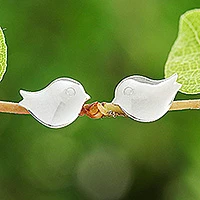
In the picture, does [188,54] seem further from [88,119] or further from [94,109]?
[88,119]

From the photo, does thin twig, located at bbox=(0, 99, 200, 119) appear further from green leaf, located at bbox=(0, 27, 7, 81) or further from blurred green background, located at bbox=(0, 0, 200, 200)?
blurred green background, located at bbox=(0, 0, 200, 200)

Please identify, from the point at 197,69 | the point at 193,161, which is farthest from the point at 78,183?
the point at 197,69

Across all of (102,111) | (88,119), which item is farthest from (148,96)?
(88,119)

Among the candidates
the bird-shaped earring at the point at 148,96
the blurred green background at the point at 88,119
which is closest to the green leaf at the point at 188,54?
the bird-shaped earring at the point at 148,96

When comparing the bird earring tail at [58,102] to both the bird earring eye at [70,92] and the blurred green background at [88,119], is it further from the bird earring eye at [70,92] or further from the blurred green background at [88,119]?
the blurred green background at [88,119]

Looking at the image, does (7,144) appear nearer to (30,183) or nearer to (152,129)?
(30,183)

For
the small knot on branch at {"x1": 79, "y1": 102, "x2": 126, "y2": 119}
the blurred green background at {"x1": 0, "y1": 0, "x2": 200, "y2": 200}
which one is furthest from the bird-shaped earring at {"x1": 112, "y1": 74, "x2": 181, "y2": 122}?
the blurred green background at {"x1": 0, "y1": 0, "x2": 200, "y2": 200}
